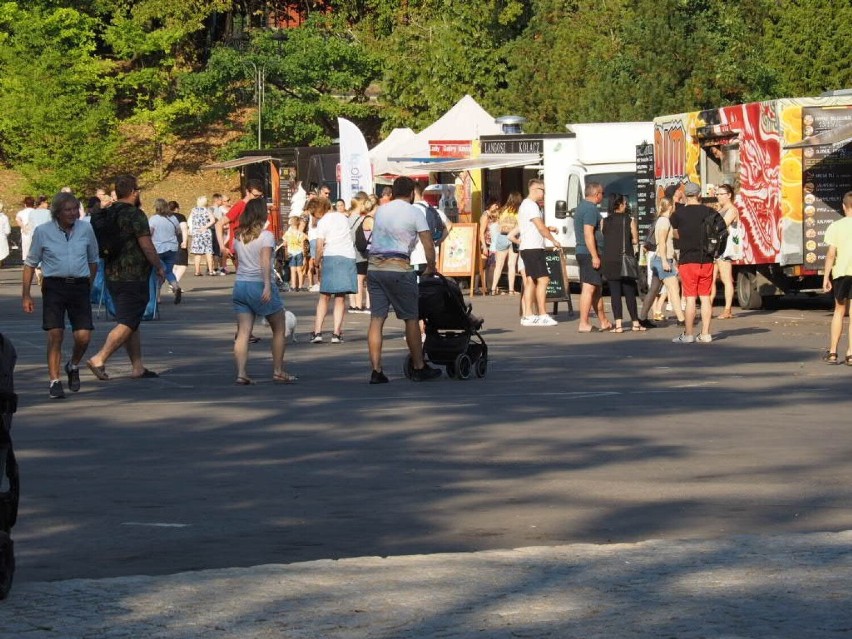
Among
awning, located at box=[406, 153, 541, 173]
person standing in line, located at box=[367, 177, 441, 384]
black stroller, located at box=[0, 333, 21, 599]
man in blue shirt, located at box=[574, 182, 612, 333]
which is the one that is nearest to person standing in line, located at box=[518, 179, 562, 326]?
man in blue shirt, located at box=[574, 182, 612, 333]

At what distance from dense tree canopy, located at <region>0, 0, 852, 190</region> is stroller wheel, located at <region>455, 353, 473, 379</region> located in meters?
26.5

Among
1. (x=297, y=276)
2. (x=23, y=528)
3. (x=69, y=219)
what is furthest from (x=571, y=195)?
(x=23, y=528)

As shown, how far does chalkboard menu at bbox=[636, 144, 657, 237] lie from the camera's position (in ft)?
91.9

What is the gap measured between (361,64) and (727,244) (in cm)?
3600

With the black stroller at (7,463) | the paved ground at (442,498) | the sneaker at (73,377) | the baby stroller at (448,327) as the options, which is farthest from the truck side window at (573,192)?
the black stroller at (7,463)

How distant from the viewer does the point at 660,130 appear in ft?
91.6

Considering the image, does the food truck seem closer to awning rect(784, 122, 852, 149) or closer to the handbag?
awning rect(784, 122, 852, 149)

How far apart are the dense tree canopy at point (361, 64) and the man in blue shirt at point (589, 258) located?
67.1 feet

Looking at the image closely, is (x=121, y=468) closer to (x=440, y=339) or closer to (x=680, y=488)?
(x=680, y=488)

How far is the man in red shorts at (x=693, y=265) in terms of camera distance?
1934cm

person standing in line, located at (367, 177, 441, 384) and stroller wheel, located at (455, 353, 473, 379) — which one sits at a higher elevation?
person standing in line, located at (367, 177, 441, 384)

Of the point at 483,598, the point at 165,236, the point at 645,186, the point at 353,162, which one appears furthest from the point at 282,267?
the point at 483,598

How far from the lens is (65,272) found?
1462cm

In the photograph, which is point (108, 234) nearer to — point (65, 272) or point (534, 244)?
point (65, 272)
